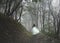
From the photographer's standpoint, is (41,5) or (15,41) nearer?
(15,41)

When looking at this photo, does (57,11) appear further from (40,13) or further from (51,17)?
(40,13)

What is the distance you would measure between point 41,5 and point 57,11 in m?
1.54

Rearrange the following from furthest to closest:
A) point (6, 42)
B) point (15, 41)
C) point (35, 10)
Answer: point (35, 10) < point (15, 41) < point (6, 42)

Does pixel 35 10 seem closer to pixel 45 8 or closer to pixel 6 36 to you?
pixel 45 8

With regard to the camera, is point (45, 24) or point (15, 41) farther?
point (45, 24)

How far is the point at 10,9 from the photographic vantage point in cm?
1105

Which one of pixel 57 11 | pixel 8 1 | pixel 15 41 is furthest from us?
pixel 57 11

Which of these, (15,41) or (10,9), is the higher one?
(10,9)

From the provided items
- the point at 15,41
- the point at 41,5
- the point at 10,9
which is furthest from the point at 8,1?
the point at 41,5

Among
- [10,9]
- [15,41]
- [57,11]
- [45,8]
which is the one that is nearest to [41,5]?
[45,8]

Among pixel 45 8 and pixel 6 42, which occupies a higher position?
pixel 45 8

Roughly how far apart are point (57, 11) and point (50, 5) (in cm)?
95

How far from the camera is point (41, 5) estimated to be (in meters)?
15.4

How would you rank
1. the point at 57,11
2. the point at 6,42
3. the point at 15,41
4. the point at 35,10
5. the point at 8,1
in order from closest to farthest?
the point at 6,42, the point at 15,41, the point at 8,1, the point at 57,11, the point at 35,10
